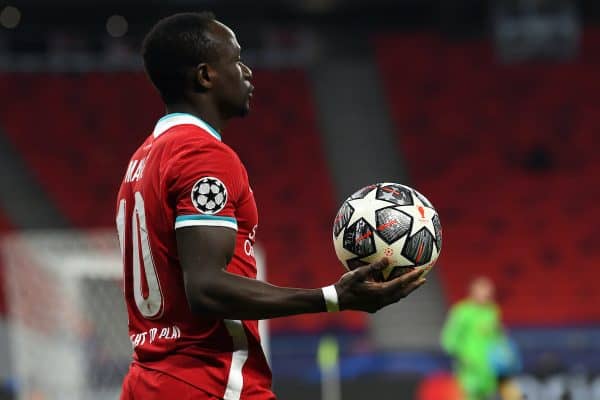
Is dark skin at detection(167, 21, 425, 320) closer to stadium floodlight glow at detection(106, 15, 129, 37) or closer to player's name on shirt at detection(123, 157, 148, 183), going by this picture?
player's name on shirt at detection(123, 157, 148, 183)

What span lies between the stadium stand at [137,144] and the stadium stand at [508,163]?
206 cm

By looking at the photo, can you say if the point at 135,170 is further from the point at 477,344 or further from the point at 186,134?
the point at 477,344

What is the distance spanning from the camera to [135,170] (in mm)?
2902

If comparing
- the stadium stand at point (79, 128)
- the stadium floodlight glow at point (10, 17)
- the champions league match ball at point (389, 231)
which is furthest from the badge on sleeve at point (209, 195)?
the stadium floodlight glow at point (10, 17)

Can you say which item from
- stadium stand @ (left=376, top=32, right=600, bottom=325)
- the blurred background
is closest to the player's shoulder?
the blurred background

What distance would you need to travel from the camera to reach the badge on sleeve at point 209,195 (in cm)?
258

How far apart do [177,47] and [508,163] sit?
18075mm

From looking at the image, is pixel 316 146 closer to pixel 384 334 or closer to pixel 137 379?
pixel 384 334

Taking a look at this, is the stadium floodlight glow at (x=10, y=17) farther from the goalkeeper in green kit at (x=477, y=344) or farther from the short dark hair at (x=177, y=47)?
the short dark hair at (x=177, y=47)

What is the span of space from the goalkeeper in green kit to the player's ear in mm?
8200

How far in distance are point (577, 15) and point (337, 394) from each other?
13.0 meters

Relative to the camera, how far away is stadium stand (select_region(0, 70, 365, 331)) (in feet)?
62.0

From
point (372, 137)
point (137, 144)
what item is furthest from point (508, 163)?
point (137, 144)

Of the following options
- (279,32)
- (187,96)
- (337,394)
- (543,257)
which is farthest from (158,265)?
(279,32)
